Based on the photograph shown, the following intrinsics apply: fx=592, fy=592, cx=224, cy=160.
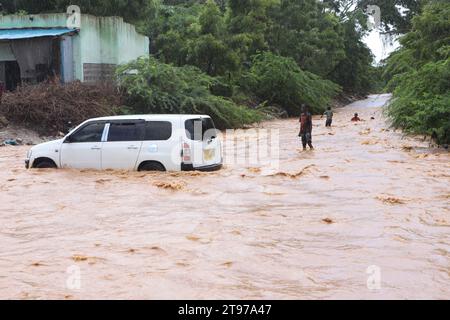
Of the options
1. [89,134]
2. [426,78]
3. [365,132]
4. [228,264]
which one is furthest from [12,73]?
[228,264]

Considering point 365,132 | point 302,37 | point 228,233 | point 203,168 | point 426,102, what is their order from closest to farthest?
point 228,233 → point 203,168 → point 426,102 → point 365,132 → point 302,37

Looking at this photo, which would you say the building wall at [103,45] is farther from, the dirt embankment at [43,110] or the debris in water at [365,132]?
the debris in water at [365,132]

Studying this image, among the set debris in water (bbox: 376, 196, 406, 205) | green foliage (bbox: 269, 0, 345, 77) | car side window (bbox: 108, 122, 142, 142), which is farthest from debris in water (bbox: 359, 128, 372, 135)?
green foliage (bbox: 269, 0, 345, 77)

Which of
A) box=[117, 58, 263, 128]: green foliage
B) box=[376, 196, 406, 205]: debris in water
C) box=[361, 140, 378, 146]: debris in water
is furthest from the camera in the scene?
box=[117, 58, 263, 128]: green foliage

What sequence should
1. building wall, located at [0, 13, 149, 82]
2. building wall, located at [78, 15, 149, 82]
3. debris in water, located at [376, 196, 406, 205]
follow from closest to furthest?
debris in water, located at [376, 196, 406, 205] → building wall, located at [0, 13, 149, 82] → building wall, located at [78, 15, 149, 82]

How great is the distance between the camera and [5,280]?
6207mm

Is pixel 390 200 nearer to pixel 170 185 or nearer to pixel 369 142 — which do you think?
pixel 170 185

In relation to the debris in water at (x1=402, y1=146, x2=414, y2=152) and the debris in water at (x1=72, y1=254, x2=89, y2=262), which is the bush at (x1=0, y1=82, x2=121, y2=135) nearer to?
the debris in water at (x1=402, y1=146, x2=414, y2=152)

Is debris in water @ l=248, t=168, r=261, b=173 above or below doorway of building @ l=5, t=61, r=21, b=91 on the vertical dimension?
below

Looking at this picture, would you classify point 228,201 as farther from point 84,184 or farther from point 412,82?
point 412,82

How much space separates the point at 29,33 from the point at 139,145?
13.3m

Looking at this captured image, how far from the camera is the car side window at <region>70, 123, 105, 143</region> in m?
12.2

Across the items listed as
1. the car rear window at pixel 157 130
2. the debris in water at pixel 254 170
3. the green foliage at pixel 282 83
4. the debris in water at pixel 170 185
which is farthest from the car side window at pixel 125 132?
the green foliage at pixel 282 83

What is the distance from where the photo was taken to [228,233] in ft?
26.5
